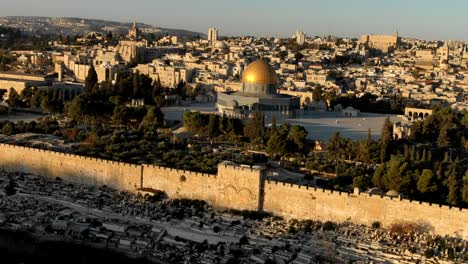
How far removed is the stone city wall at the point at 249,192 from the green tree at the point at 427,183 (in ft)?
6.79

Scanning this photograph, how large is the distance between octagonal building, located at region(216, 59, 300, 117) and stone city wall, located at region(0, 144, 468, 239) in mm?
13409

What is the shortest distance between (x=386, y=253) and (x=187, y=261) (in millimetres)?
3714

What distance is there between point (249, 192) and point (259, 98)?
16221 millimetres

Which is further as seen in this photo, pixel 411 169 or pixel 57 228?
pixel 411 169

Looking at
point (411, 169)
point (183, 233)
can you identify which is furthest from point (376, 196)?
point (183, 233)

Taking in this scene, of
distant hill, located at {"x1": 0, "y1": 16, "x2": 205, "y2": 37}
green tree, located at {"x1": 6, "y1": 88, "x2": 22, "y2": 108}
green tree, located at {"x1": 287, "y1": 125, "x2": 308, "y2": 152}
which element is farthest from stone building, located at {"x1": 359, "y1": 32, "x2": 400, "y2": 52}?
distant hill, located at {"x1": 0, "y1": 16, "x2": 205, "y2": 37}

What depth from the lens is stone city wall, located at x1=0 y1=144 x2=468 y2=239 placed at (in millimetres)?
13445

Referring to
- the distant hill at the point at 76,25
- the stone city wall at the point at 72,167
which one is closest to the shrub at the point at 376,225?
the stone city wall at the point at 72,167

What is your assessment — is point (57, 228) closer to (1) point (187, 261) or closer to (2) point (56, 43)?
(1) point (187, 261)

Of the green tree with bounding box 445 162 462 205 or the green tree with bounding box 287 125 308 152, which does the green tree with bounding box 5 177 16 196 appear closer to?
the green tree with bounding box 287 125 308 152

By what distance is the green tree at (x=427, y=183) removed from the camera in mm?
15359

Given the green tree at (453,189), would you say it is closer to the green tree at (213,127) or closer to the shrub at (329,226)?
the shrub at (329,226)

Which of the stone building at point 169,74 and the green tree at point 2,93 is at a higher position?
the stone building at point 169,74

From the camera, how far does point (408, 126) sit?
27.3 metres
